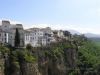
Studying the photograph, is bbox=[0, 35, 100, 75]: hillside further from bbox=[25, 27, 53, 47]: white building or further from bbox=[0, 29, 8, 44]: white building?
bbox=[0, 29, 8, 44]: white building

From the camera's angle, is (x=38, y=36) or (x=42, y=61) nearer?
(x=42, y=61)

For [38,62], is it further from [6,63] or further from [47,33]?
[47,33]

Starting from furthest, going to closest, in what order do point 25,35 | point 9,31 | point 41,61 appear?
point 25,35
point 9,31
point 41,61

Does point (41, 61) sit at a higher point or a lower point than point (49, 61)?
higher

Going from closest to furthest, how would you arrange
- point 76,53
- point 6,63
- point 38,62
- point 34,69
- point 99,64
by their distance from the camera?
point 6,63 < point 34,69 < point 38,62 < point 99,64 < point 76,53

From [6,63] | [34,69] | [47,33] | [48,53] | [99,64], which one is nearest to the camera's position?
[6,63]

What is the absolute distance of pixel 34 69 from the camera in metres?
46.1

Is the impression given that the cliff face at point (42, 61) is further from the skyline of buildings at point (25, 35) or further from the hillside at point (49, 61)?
the skyline of buildings at point (25, 35)

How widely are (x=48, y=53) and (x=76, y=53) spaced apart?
1675 cm

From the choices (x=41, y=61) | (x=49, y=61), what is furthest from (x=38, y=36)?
(x=41, y=61)

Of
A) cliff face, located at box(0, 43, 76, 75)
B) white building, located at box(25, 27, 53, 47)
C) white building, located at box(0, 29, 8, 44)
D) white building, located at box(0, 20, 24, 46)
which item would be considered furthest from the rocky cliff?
white building, located at box(0, 29, 8, 44)

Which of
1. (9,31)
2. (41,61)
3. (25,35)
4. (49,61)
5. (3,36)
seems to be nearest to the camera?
(41,61)

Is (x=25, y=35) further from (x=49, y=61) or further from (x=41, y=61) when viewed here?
(x=41, y=61)

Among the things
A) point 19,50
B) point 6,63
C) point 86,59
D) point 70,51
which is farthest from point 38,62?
point 86,59
